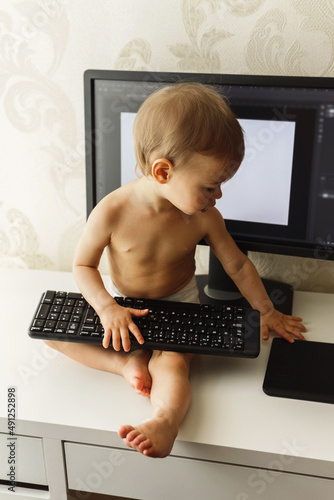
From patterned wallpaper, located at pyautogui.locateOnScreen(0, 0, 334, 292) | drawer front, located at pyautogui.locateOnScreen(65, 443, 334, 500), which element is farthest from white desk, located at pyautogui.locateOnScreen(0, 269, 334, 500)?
patterned wallpaper, located at pyautogui.locateOnScreen(0, 0, 334, 292)

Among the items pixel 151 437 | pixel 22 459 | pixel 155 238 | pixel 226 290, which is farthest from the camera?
pixel 226 290

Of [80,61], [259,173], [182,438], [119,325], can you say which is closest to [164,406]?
[182,438]

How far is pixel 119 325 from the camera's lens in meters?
0.78

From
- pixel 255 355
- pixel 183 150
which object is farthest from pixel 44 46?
pixel 255 355

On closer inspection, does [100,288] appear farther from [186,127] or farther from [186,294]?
[186,127]

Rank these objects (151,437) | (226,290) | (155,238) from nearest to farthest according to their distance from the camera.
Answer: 1. (151,437)
2. (155,238)
3. (226,290)

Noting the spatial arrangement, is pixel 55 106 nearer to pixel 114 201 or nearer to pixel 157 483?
pixel 114 201

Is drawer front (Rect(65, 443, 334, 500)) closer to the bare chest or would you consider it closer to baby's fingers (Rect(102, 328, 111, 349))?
baby's fingers (Rect(102, 328, 111, 349))

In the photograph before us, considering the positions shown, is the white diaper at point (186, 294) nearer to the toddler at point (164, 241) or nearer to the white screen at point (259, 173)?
the toddler at point (164, 241)

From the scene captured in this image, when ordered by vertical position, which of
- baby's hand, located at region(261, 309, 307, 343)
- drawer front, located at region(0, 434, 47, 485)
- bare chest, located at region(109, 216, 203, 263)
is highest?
bare chest, located at region(109, 216, 203, 263)

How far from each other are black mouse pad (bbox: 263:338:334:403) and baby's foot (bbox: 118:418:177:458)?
17 centimetres

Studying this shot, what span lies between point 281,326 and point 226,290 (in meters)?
0.15

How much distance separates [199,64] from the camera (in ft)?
3.14

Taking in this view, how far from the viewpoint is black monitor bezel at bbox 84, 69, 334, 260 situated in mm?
808
